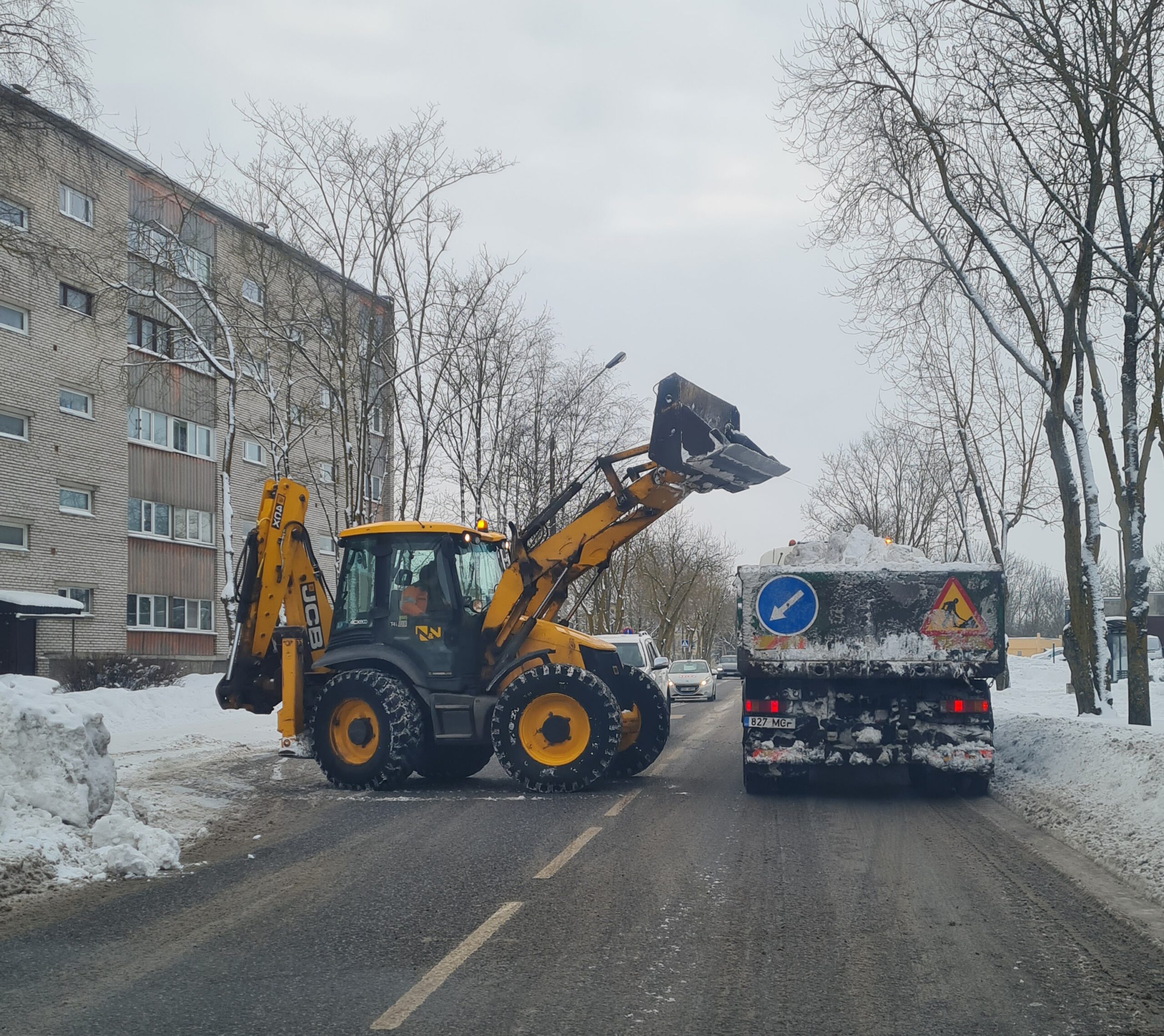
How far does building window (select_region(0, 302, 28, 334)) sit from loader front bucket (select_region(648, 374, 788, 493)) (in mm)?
23575

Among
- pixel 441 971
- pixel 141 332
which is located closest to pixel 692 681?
pixel 141 332

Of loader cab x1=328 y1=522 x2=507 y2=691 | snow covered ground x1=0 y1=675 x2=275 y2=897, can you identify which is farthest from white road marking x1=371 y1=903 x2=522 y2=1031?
loader cab x1=328 y1=522 x2=507 y2=691

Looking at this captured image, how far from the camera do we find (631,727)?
1368 centimetres

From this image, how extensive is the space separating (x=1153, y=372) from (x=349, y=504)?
15845 mm

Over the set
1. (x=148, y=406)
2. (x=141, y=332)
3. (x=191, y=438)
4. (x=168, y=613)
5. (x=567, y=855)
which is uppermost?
(x=141, y=332)

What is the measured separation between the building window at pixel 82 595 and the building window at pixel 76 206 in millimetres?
9998

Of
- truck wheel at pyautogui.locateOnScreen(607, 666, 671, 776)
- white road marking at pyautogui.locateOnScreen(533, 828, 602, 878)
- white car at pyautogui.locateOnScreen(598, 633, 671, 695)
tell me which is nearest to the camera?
white road marking at pyautogui.locateOnScreen(533, 828, 602, 878)

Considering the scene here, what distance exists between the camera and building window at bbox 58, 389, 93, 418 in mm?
32406

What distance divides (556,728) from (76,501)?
24494mm

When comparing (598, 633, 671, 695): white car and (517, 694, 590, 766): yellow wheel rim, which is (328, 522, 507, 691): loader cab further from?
(598, 633, 671, 695): white car

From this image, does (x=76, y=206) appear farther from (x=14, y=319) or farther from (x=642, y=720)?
(x=642, y=720)

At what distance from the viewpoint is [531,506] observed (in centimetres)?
3606

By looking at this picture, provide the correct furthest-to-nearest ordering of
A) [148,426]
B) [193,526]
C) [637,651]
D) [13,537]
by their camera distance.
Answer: [193,526] → [148,426] → [13,537] → [637,651]

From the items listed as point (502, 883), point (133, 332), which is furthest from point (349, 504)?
point (502, 883)
